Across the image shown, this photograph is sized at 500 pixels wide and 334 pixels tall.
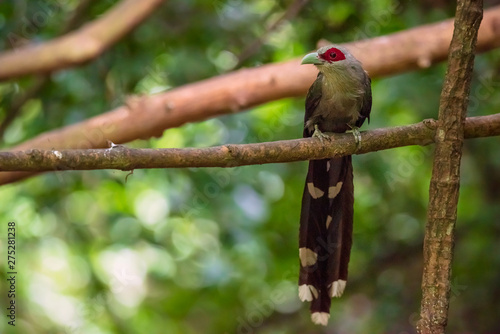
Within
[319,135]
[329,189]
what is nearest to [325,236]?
[329,189]

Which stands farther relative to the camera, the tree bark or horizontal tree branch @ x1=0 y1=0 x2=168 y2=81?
horizontal tree branch @ x1=0 y1=0 x2=168 y2=81

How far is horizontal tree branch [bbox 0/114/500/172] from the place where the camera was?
6.64 feet

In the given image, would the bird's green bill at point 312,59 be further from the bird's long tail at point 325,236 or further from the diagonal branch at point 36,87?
the diagonal branch at point 36,87

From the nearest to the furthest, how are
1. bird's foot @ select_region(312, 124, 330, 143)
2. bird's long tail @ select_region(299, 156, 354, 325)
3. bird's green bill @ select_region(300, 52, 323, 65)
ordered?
bird's foot @ select_region(312, 124, 330, 143) → bird's long tail @ select_region(299, 156, 354, 325) → bird's green bill @ select_region(300, 52, 323, 65)

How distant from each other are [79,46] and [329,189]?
1942 millimetres

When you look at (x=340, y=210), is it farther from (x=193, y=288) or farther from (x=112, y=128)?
(x=193, y=288)

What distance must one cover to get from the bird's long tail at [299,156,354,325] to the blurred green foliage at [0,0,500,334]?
4.27 feet

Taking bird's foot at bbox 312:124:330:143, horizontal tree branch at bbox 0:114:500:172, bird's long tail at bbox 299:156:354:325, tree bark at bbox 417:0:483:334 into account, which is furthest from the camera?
bird's long tail at bbox 299:156:354:325

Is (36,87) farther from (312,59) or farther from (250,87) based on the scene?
(312,59)

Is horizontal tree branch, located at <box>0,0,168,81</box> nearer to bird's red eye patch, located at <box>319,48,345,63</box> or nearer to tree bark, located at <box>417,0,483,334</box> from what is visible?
bird's red eye patch, located at <box>319,48,345,63</box>

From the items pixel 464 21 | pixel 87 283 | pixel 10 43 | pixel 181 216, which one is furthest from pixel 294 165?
pixel 464 21

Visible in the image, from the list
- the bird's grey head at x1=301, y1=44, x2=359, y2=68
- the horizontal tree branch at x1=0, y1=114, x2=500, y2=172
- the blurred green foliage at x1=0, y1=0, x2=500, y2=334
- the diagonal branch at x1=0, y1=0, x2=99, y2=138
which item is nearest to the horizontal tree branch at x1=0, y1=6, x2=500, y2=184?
the blurred green foliage at x1=0, y1=0, x2=500, y2=334

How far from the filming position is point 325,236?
276 centimetres

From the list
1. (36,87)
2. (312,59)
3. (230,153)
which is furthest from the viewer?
(36,87)
